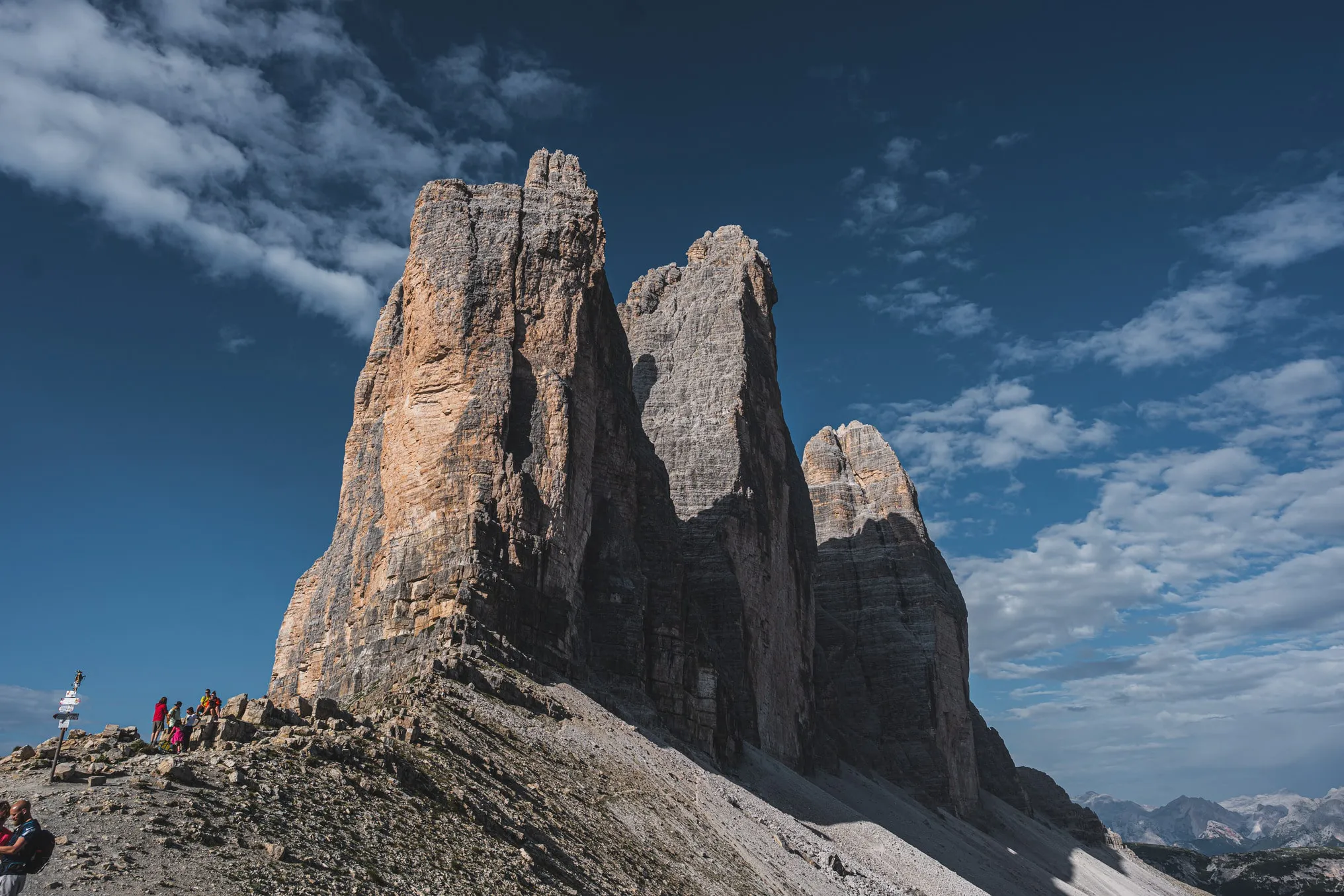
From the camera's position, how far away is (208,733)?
934 inches

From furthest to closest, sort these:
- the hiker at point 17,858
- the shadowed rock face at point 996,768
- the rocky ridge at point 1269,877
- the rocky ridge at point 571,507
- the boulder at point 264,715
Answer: the rocky ridge at point 1269,877, the shadowed rock face at point 996,768, the rocky ridge at point 571,507, the boulder at point 264,715, the hiker at point 17,858

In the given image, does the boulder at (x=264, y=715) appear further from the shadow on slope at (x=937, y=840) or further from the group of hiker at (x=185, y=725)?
the shadow on slope at (x=937, y=840)

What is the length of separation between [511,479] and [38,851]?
110 feet

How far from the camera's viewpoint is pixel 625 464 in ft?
192

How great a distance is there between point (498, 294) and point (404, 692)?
23.6 m

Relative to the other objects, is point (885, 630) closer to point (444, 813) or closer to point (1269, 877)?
point (444, 813)

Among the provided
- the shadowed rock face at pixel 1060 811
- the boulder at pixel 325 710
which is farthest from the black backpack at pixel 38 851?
the shadowed rock face at pixel 1060 811

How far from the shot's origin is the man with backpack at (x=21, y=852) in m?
14.1

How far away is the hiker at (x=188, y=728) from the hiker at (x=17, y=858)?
9.10 m

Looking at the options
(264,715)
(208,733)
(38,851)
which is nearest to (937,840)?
(264,715)

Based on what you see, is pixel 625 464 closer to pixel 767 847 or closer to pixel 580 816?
pixel 767 847

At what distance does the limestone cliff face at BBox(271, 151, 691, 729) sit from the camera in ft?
146

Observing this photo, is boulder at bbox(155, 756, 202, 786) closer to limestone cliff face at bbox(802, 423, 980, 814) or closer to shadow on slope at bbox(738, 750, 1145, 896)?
shadow on slope at bbox(738, 750, 1145, 896)

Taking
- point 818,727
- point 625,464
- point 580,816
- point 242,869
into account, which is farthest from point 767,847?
point 818,727
